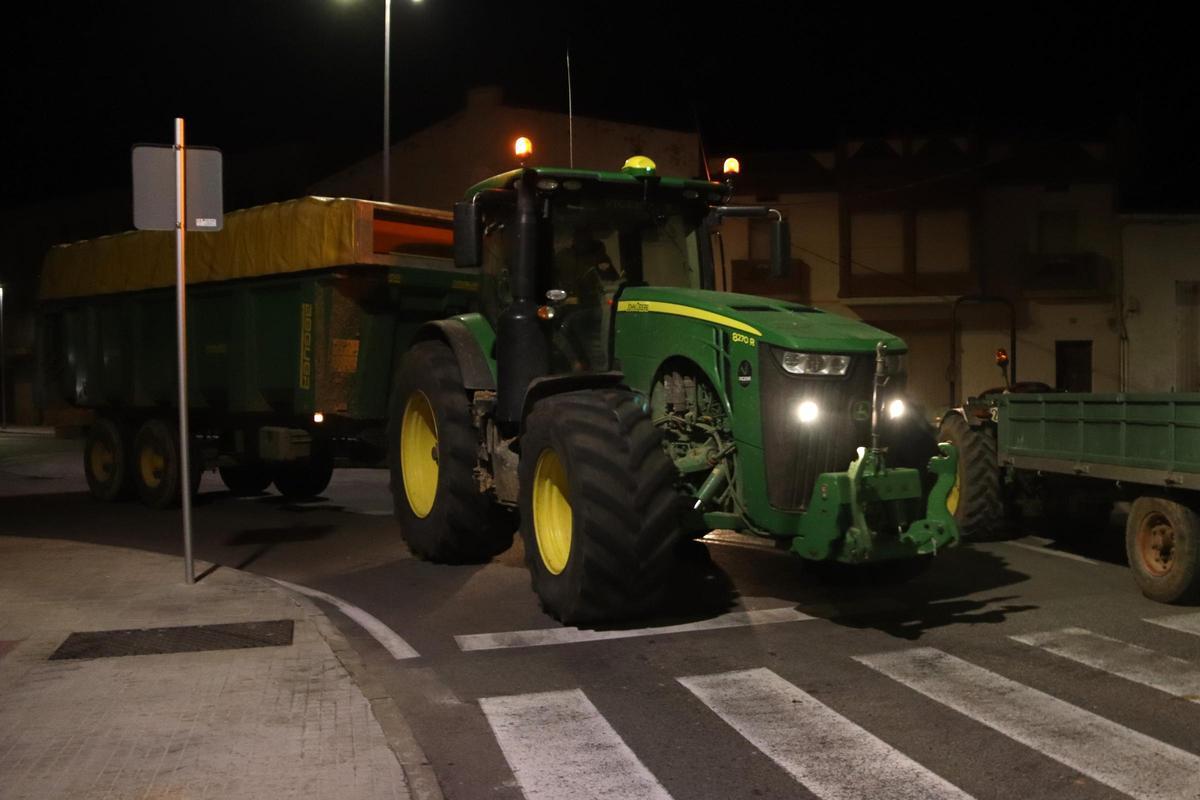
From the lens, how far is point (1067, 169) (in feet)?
108

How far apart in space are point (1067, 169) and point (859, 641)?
28648 millimetres

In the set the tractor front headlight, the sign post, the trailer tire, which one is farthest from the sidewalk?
the trailer tire

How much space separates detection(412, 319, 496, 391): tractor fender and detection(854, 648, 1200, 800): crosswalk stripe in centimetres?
418

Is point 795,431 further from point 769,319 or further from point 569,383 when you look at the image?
point 569,383

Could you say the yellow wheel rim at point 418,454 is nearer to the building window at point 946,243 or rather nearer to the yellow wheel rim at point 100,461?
the yellow wheel rim at point 100,461

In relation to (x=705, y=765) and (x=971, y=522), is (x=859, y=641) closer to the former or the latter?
(x=705, y=765)

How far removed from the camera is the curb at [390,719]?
512 cm

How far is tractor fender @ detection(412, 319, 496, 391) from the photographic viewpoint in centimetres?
1013

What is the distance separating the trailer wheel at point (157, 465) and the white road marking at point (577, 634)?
26.4ft

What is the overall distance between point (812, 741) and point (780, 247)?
15.3 feet

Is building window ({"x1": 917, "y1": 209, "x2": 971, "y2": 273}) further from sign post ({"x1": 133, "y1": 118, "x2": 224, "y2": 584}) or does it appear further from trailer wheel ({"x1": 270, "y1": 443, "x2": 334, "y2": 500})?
sign post ({"x1": 133, "y1": 118, "x2": 224, "y2": 584})

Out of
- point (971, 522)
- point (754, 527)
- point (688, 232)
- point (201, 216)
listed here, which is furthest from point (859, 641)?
point (201, 216)

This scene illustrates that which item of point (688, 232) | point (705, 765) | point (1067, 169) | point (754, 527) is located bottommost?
point (705, 765)

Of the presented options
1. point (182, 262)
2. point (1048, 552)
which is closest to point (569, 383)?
point (182, 262)
